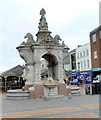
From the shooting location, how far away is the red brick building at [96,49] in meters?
36.0

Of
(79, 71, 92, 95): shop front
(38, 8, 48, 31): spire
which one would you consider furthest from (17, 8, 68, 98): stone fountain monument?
(79, 71, 92, 95): shop front

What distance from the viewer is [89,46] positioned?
41.5m

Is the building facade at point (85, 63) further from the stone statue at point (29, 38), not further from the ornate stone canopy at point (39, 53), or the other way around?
the stone statue at point (29, 38)

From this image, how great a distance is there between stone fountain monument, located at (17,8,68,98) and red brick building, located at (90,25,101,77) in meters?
21.4

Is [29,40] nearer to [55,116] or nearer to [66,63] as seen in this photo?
[55,116]

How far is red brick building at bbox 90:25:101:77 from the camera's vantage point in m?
36.0

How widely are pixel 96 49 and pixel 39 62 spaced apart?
82.1 feet

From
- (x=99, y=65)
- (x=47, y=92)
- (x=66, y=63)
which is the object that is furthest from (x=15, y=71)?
(x=66, y=63)

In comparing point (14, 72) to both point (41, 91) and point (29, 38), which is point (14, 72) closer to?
point (29, 38)

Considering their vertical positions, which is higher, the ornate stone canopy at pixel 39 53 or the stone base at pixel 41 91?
the ornate stone canopy at pixel 39 53

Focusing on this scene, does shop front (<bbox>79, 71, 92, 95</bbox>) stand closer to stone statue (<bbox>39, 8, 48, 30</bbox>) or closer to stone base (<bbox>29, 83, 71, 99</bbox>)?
stone base (<bbox>29, 83, 71, 99</bbox>)

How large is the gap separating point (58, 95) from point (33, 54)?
4.43 meters

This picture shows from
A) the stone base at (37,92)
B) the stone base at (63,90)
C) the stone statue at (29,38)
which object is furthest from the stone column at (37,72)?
the stone statue at (29,38)

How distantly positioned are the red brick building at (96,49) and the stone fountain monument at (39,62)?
2136 cm
